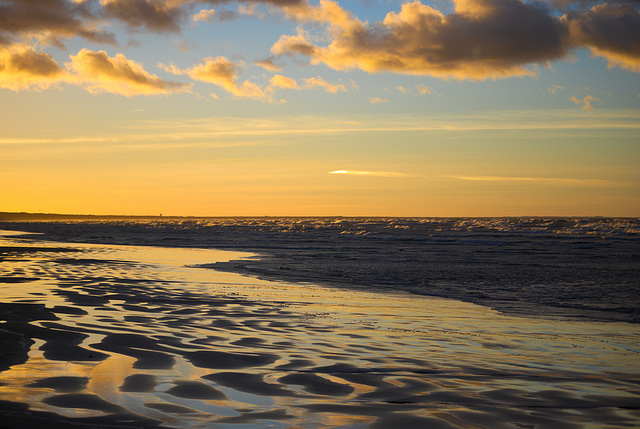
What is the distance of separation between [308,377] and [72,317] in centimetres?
443

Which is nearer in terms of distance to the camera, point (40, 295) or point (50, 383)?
point (50, 383)

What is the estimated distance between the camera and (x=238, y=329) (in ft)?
23.5

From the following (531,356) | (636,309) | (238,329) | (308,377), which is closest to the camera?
(308,377)

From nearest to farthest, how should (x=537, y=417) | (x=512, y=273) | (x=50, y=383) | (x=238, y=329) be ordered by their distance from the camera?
1. (x=537, y=417)
2. (x=50, y=383)
3. (x=238, y=329)
4. (x=512, y=273)

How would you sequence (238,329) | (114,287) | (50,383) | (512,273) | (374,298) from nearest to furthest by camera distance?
(50,383), (238,329), (374,298), (114,287), (512,273)

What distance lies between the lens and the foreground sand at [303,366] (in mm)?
3688

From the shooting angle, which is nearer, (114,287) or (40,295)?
(40,295)

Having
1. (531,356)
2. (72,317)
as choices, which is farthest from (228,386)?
(72,317)

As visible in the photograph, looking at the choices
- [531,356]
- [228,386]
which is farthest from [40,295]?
[531,356]

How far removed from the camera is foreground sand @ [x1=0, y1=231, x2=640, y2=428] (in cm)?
369

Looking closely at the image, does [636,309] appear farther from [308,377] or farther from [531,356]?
[308,377]

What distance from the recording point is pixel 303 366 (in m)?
5.13

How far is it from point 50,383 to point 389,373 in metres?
2.82

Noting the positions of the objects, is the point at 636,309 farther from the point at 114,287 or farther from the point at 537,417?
the point at 114,287
